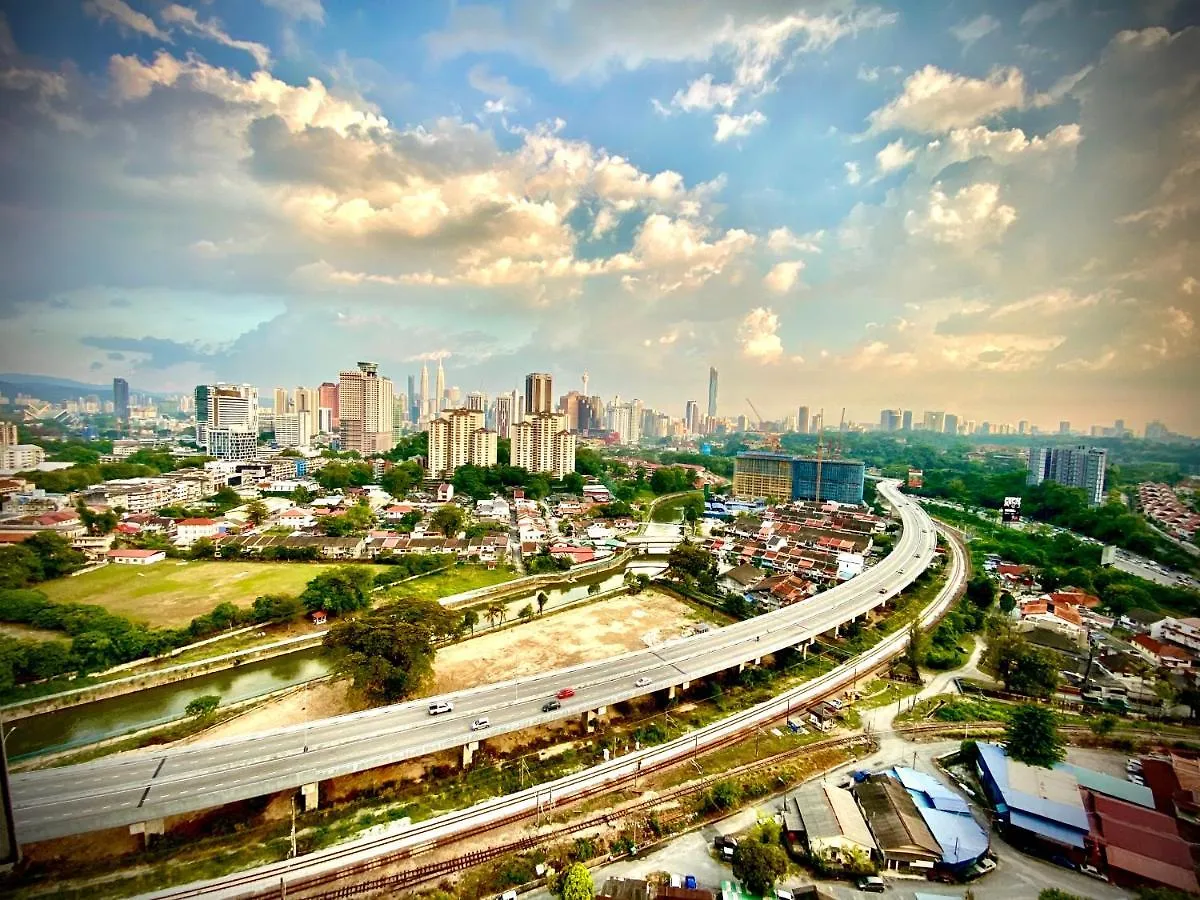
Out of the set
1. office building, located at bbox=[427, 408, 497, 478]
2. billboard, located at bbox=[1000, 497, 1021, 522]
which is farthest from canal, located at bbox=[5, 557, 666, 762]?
billboard, located at bbox=[1000, 497, 1021, 522]

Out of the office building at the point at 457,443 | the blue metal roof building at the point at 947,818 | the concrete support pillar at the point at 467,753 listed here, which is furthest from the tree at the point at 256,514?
the blue metal roof building at the point at 947,818

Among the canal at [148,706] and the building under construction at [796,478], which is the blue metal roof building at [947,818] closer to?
the canal at [148,706]

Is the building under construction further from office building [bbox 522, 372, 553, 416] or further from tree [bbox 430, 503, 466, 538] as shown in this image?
→ office building [bbox 522, 372, 553, 416]

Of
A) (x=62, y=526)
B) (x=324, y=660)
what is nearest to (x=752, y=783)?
(x=324, y=660)

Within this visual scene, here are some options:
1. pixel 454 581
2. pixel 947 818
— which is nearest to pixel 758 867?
pixel 947 818

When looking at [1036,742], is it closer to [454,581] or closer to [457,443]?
[454,581]

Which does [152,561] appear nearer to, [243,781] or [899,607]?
[243,781]

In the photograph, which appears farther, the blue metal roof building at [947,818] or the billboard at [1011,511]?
the billboard at [1011,511]
